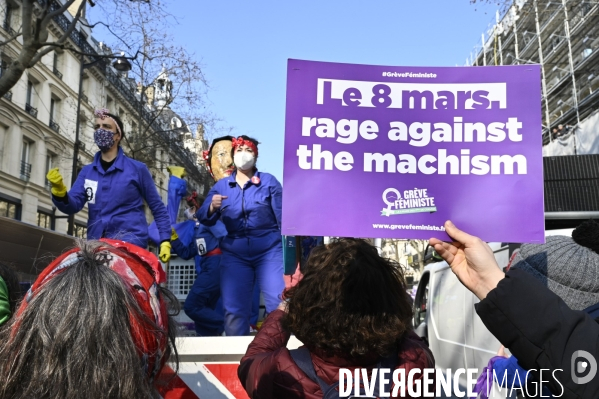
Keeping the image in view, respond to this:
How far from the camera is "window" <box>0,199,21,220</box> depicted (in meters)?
31.0

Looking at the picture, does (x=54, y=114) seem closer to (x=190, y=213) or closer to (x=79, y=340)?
(x=190, y=213)

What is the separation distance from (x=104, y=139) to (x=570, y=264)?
10.6 ft

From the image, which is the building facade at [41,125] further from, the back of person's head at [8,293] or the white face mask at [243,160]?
the back of person's head at [8,293]

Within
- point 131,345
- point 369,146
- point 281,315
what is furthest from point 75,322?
point 369,146

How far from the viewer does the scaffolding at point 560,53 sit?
2792 cm

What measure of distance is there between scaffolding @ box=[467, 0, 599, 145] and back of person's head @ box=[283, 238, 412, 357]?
23.7 m

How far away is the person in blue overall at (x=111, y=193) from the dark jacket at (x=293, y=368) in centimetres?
218

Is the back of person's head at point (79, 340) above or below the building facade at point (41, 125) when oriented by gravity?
below

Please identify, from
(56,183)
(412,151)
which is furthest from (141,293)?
(56,183)

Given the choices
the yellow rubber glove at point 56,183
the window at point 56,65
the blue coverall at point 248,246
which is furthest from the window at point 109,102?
the yellow rubber glove at point 56,183

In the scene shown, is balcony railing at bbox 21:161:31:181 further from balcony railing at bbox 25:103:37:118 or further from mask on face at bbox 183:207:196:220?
mask on face at bbox 183:207:196:220

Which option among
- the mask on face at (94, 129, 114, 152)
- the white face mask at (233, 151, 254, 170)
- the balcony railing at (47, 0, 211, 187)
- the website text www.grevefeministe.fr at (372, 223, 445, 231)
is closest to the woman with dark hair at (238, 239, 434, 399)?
the website text www.grevefeministe.fr at (372, 223, 445, 231)

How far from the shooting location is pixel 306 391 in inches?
77.8

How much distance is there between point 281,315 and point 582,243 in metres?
1.10
